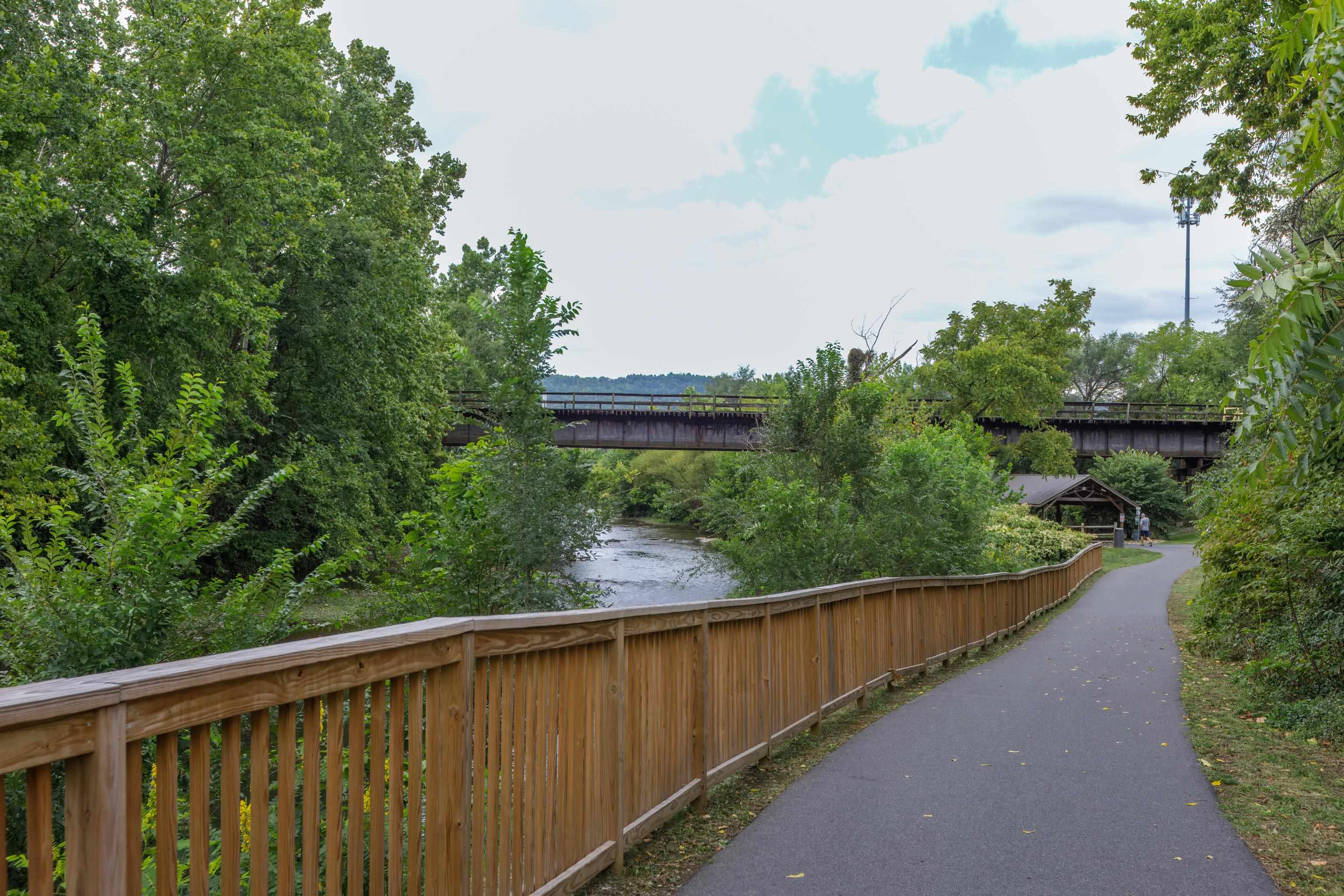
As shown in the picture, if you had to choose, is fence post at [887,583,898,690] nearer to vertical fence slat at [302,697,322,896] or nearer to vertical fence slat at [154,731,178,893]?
vertical fence slat at [302,697,322,896]

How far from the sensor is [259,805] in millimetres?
2730

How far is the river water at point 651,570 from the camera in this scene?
18.9m

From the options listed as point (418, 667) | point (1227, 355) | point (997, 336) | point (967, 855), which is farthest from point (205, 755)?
point (1227, 355)

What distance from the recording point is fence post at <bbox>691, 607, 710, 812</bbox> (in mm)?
6066

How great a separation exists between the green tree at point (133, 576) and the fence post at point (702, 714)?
17.3ft

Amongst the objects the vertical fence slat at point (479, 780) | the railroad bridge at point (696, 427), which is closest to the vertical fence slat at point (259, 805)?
the vertical fence slat at point (479, 780)

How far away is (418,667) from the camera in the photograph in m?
3.32

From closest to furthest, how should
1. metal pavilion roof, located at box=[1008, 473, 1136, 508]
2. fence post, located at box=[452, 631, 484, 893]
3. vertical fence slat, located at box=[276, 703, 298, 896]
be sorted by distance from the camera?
vertical fence slat, located at box=[276, 703, 298, 896], fence post, located at box=[452, 631, 484, 893], metal pavilion roof, located at box=[1008, 473, 1136, 508]

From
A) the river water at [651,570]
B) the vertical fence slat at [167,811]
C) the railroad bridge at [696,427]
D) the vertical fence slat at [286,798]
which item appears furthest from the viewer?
the railroad bridge at [696,427]

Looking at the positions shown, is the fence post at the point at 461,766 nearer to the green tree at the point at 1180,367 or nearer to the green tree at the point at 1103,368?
the green tree at the point at 1180,367

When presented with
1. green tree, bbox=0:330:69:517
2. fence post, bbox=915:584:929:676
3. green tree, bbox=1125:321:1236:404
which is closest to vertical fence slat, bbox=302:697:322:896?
fence post, bbox=915:584:929:676

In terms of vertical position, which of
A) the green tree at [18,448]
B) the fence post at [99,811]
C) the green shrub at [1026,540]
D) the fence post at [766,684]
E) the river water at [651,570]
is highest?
the green tree at [18,448]

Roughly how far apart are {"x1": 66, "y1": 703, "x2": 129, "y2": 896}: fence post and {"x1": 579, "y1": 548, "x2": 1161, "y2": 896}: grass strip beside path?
2979mm

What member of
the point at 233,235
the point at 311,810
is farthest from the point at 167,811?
the point at 233,235
